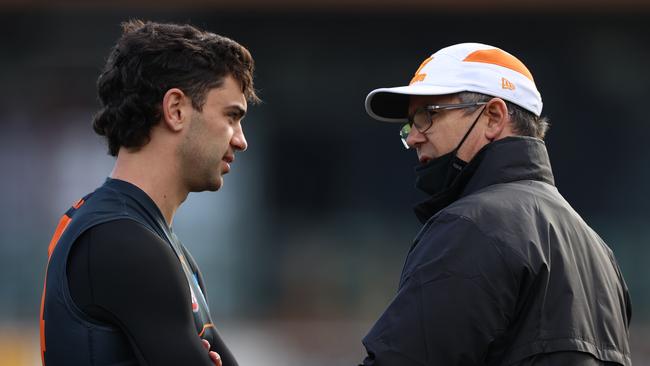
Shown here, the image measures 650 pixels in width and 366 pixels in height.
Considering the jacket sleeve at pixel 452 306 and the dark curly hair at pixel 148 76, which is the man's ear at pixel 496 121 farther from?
the dark curly hair at pixel 148 76

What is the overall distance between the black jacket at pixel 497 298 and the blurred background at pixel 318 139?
31.5 feet

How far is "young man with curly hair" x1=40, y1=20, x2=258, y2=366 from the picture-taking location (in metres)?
2.70

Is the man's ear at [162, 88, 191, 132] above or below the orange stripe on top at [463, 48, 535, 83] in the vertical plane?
below

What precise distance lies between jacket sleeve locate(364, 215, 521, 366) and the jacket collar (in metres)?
0.27

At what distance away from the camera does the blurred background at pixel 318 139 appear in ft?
41.2

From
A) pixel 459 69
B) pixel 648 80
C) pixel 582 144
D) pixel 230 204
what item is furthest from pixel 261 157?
pixel 459 69

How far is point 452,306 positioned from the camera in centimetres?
278

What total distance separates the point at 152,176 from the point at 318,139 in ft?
31.5

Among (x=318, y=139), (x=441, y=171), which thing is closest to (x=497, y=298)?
(x=441, y=171)

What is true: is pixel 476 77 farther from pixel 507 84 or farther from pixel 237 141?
pixel 237 141

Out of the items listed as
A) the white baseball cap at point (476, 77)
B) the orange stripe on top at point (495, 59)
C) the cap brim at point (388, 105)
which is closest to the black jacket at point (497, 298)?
the white baseball cap at point (476, 77)

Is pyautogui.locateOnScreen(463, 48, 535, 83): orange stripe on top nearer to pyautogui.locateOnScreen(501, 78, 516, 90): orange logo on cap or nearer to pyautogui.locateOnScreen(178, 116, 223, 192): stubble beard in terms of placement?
pyautogui.locateOnScreen(501, 78, 516, 90): orange logo on cap

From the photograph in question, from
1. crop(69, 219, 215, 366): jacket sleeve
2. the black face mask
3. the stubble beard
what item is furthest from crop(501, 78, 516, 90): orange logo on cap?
crop(69, 219, 215, 366): jacket sleeve

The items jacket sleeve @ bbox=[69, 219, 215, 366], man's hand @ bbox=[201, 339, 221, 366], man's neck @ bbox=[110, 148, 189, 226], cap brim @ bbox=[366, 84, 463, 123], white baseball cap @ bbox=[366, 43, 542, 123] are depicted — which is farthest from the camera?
cap brim @ bbox=[366, 84, 463, 123]
